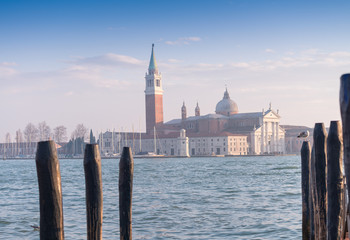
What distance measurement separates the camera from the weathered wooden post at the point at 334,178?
328cm

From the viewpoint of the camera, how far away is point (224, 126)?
70.3 m

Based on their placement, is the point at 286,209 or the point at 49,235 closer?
the point at 49,235

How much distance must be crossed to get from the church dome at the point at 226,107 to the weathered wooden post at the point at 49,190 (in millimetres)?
69815

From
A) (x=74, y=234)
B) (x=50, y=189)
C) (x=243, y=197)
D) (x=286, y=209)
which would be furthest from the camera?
(x=243, y=197)

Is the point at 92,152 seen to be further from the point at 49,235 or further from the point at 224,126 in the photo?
the point at 224,126

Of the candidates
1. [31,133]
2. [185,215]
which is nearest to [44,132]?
[31,133]

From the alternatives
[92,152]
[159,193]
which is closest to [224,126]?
[159,193]

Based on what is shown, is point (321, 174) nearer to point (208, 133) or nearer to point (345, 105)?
point (345, 105)

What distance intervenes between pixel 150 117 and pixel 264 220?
2353 inches

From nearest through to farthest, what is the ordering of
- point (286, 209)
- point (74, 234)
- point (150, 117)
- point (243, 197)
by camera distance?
point (74, 234)
point (286, 209)
point (243, 197)
point (150, 117)

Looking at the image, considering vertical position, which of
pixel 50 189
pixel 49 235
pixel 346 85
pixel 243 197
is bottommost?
pixel 243 197

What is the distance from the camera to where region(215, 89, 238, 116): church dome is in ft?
238

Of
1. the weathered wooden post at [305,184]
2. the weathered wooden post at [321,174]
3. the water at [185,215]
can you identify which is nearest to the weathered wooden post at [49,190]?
the weathered wooden post at [321,174]

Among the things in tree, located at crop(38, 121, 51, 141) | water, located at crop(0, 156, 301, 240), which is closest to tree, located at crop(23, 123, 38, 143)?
tree, located at crop(38, 121, 51, 141)
